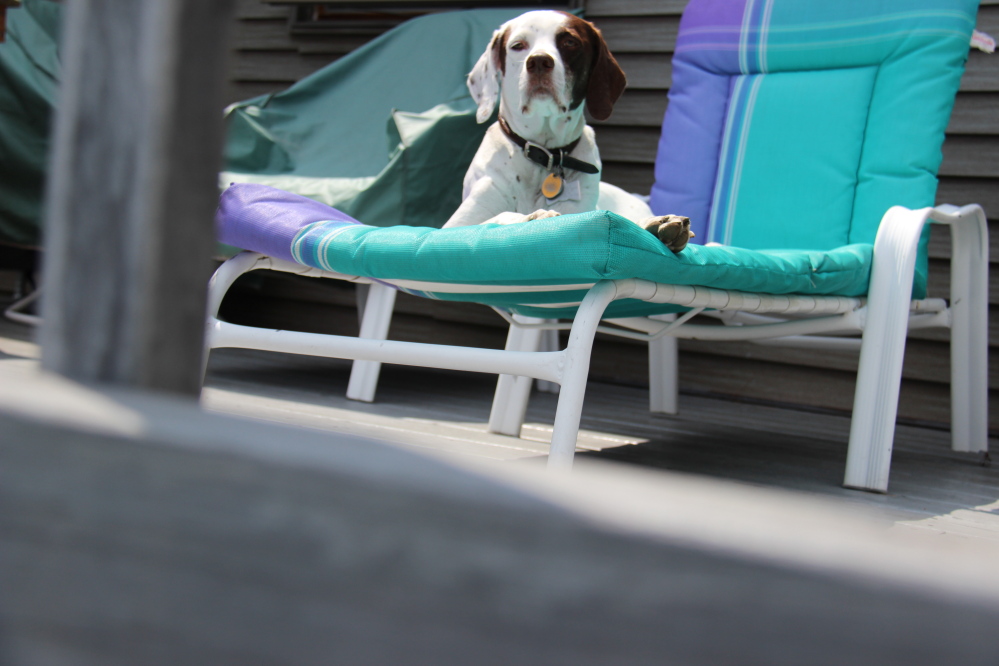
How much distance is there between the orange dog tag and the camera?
7.47 feet

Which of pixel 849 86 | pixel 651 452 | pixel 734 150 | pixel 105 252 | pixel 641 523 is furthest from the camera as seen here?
pixel 734 150

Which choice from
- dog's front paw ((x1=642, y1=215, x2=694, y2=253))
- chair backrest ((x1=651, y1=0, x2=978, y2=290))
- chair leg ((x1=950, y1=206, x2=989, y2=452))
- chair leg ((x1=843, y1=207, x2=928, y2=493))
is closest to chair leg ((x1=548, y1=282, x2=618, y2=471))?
dog's front paw ((x1=642, y1=215, x2=694, y2=253))

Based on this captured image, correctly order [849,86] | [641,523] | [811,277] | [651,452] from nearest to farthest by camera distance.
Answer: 1. [641,523]
2. [811,277]
3. [651,452]
4. [849,86]

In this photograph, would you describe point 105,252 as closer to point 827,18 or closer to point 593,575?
point 593,575

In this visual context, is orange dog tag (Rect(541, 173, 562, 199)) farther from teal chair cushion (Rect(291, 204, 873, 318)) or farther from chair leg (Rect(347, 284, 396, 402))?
chair leg (Rect(347, 284, 396, 402))

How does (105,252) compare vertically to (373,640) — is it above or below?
above

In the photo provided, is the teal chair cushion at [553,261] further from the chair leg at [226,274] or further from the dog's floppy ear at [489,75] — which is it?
the dog's floppy ear at [489,75]

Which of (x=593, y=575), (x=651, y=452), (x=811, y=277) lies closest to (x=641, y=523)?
(x=593, y=575)

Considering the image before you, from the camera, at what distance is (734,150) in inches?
106

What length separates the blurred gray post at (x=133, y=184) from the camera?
548mm

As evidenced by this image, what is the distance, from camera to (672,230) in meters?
1.47

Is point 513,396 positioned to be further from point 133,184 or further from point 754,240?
point 133,184

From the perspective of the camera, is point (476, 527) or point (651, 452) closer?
point (476, 527)

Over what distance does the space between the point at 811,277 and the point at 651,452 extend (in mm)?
634
